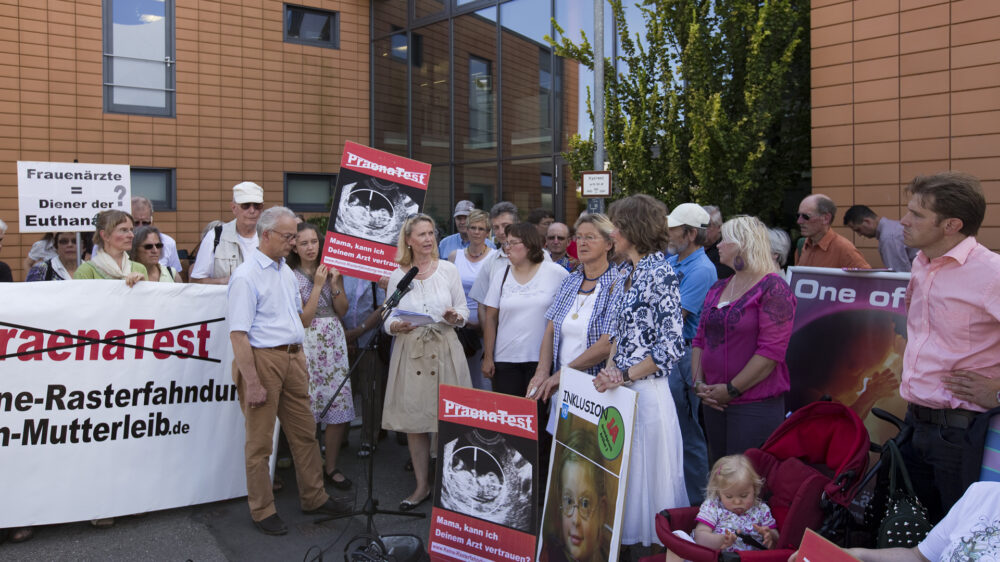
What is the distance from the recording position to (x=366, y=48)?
15.7m

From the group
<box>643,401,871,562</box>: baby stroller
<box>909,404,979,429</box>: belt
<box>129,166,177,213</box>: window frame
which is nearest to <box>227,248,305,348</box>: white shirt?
<box>643,401,871,562</box>: baby stroller

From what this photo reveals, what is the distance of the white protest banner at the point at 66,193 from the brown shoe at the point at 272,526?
12.7ft

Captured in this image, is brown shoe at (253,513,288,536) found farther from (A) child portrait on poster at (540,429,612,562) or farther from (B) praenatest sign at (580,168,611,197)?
(B) praenatest sign at (580,168,611,197)

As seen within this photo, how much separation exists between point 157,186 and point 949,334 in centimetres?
1385

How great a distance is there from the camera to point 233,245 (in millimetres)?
6004

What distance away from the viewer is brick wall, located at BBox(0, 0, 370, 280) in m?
12.2

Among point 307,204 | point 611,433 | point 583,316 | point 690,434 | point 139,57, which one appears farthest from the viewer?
point 307,204

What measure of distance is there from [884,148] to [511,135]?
23.4 ft

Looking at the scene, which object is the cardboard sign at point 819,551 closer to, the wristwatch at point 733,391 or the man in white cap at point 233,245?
the wristwatch at point 733,391

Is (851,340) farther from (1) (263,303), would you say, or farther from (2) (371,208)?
(1) (263,303)

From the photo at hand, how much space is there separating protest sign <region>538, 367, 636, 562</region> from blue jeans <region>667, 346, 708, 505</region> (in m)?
1.21

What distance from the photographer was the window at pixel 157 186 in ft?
44.1

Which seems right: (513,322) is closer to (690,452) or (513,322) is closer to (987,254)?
(690,452)

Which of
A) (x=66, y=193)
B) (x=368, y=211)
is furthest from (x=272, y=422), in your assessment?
(x=66, y=193)
